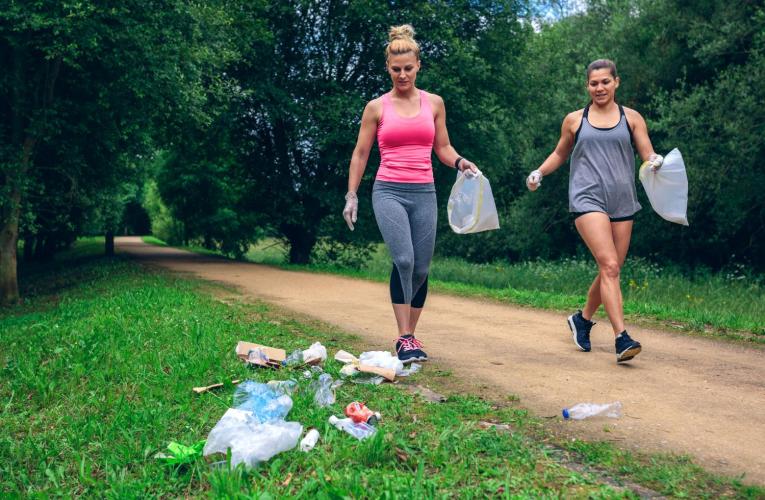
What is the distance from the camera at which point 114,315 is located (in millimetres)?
7527

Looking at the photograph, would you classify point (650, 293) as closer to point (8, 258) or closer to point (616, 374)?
point (616, 374)

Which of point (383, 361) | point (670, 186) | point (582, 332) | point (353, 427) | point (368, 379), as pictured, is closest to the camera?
point (353, 427)

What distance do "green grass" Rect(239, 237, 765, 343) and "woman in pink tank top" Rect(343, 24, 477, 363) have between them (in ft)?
12.0

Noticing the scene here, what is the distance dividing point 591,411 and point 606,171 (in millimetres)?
2296

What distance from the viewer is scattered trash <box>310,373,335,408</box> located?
4.00m

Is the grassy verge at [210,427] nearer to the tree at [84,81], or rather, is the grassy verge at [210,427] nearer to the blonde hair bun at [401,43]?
the blonde hair bun at [401,43]

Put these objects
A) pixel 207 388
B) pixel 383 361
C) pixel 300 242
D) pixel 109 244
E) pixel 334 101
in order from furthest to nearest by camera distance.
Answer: pixel 109 244 → pixel 300 242 → pixel 334 101 → pixel 383 361 → pixel 207 388

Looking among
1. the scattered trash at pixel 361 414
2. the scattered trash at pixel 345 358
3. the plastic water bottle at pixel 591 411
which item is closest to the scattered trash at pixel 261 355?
the scattered trash at pixel 345 358

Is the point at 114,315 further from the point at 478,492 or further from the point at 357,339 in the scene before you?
the point at 478,492

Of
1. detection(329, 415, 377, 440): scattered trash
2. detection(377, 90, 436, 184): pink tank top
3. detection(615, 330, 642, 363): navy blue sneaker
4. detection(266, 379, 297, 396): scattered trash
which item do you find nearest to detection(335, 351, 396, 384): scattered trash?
detection(266, 379, 297, 396): scattered trash

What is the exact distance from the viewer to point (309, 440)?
3.33 metres

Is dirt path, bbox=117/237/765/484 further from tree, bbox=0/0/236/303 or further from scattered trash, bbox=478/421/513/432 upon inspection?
tree, bbox=0/0/236/303

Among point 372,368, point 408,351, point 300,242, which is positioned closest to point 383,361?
point 372,368

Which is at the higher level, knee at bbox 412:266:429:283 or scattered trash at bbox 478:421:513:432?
knee at bbox 412:266:429:283
